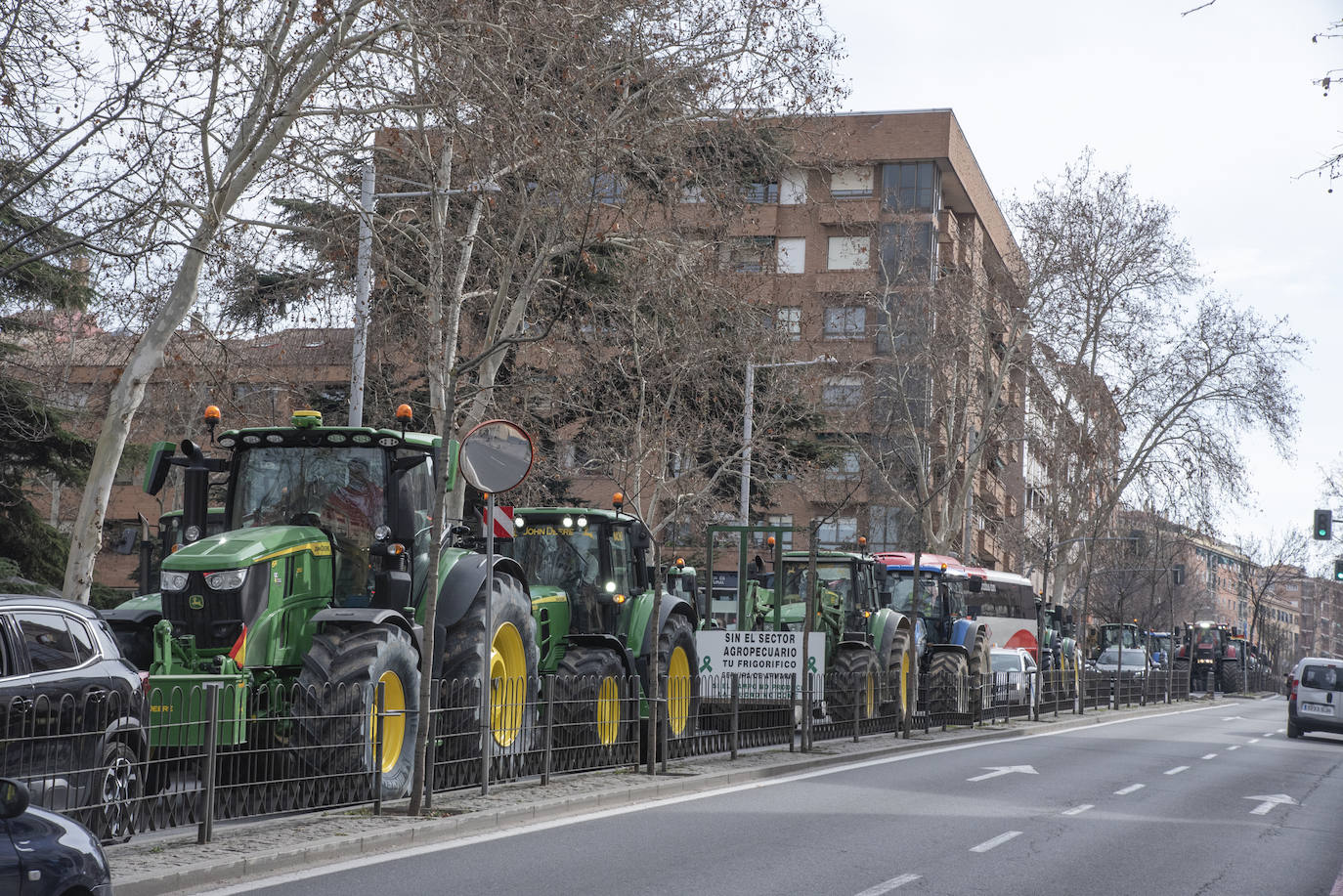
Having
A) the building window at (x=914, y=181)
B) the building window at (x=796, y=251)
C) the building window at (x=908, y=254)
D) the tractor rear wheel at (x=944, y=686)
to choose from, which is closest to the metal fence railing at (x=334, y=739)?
the tractor rear wheel at (x=944, y=686)

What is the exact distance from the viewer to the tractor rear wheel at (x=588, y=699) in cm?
1471

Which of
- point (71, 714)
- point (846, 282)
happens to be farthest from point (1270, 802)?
point (846, 282)

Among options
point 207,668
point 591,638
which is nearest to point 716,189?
point 591,638

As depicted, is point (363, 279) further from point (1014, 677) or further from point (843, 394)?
point (843, 394)

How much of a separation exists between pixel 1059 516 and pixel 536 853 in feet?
159

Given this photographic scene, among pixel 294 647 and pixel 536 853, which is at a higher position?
pixel 294 647

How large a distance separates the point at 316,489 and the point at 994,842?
21.5 ft

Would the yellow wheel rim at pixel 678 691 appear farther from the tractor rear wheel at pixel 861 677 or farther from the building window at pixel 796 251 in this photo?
the building window at pixel 796 251

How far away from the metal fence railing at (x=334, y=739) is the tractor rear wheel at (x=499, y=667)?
28 millimetres

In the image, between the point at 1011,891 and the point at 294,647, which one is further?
the point at 294,647

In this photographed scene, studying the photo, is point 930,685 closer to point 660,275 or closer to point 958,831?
point 660,275

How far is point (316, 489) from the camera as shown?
13.1 m

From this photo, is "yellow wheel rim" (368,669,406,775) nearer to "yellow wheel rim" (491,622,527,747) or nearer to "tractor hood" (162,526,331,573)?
"yellow wheel rim" (491,622,527,747)

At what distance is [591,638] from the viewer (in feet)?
54.4
